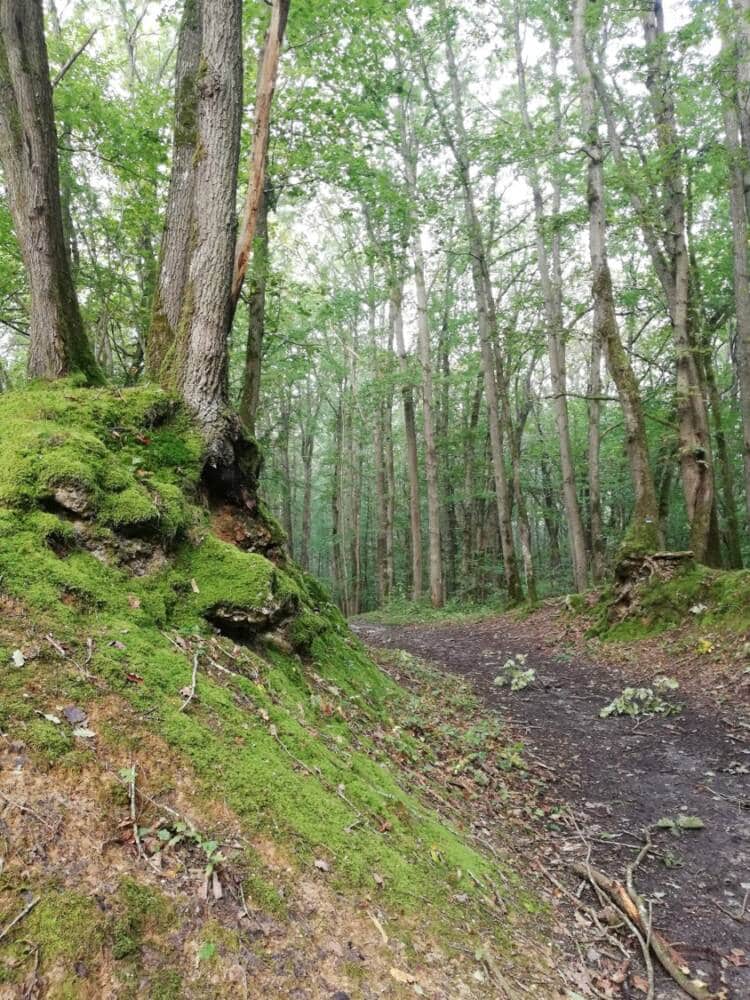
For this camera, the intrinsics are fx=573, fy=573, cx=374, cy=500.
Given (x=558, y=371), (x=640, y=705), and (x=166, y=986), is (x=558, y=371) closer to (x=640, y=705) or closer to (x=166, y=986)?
(x=640, y=705)

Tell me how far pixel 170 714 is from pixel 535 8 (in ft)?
57.3

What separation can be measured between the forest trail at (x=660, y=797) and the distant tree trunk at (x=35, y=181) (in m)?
6.13

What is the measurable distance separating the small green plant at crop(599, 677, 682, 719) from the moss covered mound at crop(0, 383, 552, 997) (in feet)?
10.4

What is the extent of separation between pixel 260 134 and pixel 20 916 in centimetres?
696

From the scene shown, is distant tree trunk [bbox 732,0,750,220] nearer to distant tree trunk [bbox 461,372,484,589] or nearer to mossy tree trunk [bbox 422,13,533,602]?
mossy tree trunk [bbox 422,13,533,602]

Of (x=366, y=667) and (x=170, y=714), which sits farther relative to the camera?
(x=366, y=667)

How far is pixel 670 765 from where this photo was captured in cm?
523

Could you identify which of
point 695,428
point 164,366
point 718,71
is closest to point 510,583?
point 695,428

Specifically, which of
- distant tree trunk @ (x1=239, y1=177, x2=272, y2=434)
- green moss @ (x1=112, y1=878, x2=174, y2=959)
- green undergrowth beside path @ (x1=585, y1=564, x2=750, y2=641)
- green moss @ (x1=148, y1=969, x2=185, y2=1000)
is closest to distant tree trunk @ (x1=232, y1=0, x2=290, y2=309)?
distant tree trunk @ (x1=239, y1=177, x2=272, y2=434)

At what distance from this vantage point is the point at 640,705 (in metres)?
6.86

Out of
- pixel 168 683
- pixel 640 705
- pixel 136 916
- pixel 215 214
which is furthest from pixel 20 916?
pixel 640 705

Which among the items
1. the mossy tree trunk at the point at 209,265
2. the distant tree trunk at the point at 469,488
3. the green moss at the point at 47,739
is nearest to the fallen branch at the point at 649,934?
the green moss at the point at 47,739

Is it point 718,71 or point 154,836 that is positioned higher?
point 718,71

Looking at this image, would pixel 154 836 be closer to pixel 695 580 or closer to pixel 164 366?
pixel 164 366
